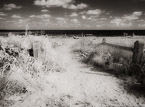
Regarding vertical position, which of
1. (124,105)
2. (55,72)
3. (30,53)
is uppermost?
(30,53)

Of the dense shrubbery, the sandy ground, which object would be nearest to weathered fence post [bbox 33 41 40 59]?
the sandy ground

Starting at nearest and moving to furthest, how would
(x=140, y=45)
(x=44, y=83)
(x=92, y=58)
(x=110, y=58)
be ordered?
(x=44, y=83) → (x=140, y=45) → (x=110, y=58) → (x=92, y=58)

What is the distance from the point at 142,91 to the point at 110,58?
8.94 feet

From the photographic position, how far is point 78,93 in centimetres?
410

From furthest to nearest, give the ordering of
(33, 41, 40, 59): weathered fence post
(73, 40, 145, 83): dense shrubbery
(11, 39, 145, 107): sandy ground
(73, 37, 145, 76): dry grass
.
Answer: (73, 37, 145, 76): dry grass, (33, 41, 40, 59): weathered fence post, (73, 40, 145, 83): dense shrubbery, (11, 39, 145, 107): sandy ground

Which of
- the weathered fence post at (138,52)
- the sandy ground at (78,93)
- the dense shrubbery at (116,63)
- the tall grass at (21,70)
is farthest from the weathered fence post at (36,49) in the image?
the weathered fence post at (138,52)

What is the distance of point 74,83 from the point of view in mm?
4863

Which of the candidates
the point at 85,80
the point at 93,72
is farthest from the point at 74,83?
the point at 93,72

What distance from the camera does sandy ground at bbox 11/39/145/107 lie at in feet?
11.6

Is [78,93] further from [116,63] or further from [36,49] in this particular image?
[116,63]

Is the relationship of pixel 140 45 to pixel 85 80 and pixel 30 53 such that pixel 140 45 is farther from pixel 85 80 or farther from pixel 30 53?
pixel 30 53

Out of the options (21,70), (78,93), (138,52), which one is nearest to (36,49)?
(21,70)

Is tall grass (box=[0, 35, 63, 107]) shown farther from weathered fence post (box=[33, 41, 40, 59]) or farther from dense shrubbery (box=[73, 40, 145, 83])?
dense shrubbery (box=[73, 40, 145, 83])

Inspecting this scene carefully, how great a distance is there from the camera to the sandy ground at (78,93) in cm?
354
